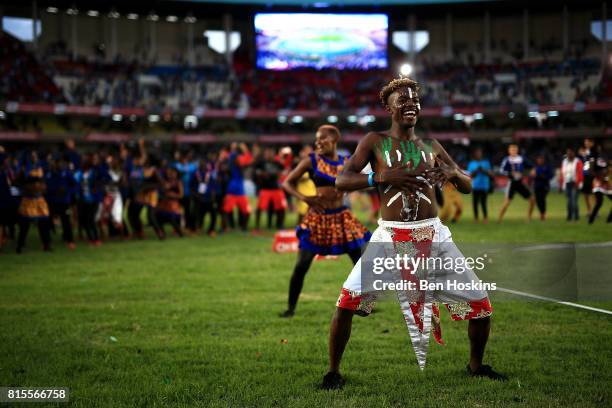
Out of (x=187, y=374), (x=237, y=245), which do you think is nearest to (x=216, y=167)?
(x=237, y=245)

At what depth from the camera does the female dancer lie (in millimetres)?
7621

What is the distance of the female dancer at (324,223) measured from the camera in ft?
25.0

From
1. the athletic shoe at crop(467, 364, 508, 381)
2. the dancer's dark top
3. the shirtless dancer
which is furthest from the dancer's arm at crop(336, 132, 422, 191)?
the dancer's dark top

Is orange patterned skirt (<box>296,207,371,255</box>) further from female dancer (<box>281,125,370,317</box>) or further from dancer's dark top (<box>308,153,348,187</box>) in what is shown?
dancer's dark top (<box>308,153,348,187</box>)

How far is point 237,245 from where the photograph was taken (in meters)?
15.4

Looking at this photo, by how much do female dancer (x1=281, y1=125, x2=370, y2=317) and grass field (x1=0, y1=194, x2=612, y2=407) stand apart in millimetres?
660

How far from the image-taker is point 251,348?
6.38 meters

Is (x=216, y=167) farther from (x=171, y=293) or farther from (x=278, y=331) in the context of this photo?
(x=278, y=331)

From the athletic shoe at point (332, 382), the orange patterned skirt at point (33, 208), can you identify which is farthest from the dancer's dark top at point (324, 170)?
the orange patterned skirt at point (33, 208)

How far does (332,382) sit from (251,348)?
4.71 feet

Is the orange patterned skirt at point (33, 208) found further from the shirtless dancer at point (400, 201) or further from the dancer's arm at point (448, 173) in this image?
the dancer's arm at point (448, 173)

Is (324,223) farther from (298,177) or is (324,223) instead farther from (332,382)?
(332,382)

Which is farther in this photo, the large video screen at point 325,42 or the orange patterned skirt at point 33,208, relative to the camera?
the large video screen at point 325,42

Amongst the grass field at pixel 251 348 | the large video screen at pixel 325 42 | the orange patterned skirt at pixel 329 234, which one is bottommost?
the grass field at pixel 251 348
